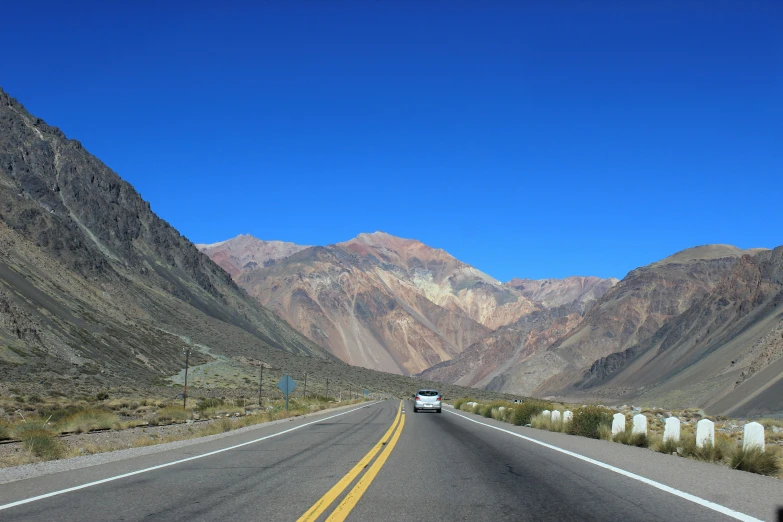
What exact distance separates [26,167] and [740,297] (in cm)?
13346

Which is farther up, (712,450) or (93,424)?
(712,450)

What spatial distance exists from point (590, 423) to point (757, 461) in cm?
892

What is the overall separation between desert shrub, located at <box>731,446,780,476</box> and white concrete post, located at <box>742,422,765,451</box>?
126mm

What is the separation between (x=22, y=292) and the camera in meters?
79.4

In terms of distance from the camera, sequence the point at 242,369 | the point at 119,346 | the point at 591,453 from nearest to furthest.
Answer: the point at 591,453 < the point at 119,346 < the point at 242,369

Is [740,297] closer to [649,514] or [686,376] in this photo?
[686,376]

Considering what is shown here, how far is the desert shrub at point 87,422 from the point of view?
26284 mm

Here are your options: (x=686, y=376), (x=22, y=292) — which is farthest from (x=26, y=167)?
(x=686, y=376)

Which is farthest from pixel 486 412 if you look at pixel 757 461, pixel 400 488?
pixel 400 488

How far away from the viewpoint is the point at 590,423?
20.6m

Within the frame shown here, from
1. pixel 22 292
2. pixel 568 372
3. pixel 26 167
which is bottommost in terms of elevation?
pixel 568 372

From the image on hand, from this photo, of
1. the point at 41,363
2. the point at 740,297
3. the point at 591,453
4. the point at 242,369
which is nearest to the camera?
the point at 591,453

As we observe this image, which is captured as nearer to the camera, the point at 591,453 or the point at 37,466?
the point at 37,466

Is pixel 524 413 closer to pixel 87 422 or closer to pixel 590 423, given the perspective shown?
pixel 590 423
